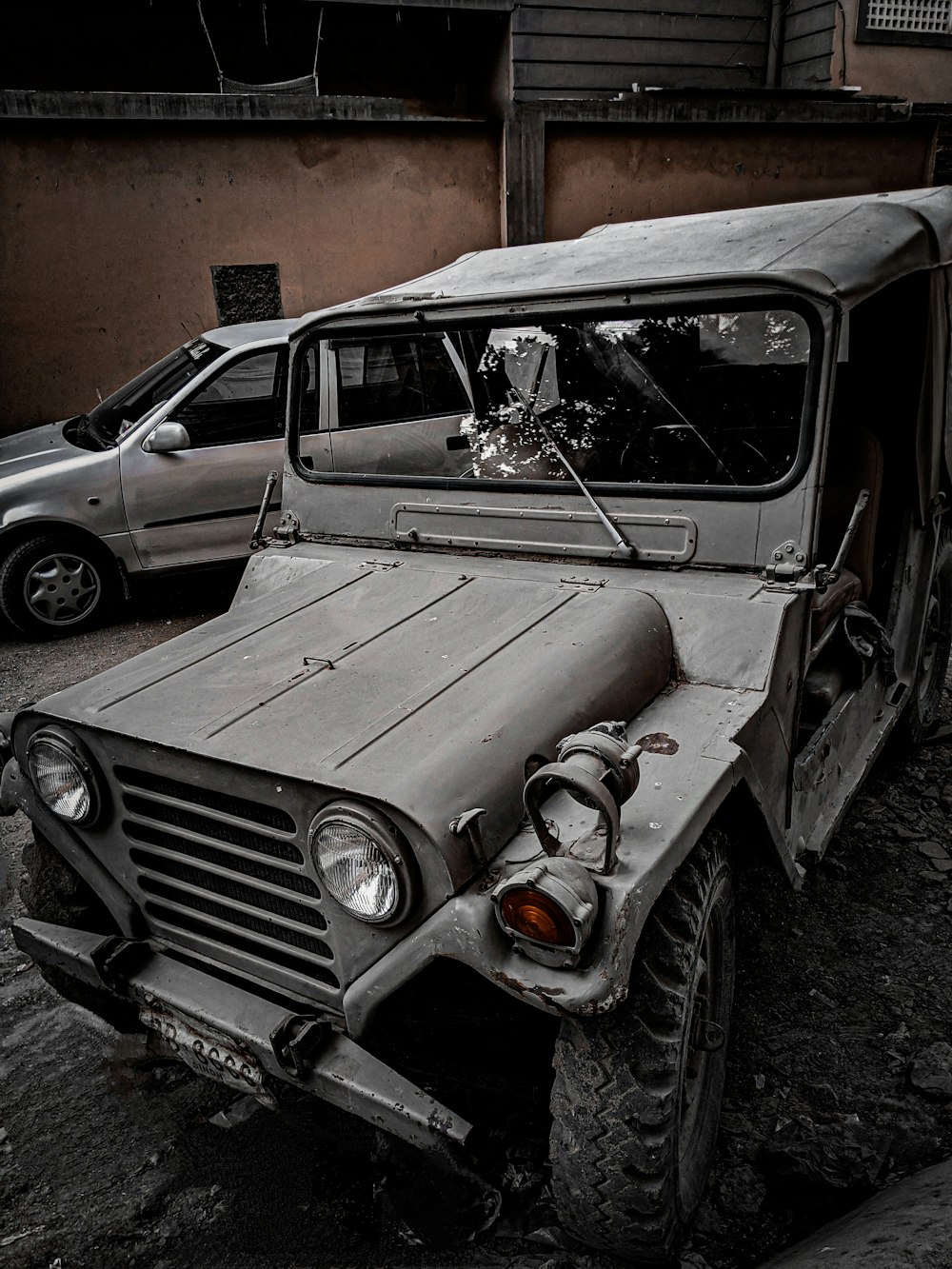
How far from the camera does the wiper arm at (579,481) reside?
279cm

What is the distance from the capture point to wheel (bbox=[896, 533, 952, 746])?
420 cm

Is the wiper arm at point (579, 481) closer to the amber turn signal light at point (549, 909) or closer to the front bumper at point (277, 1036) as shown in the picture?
the amber turn signal light at point (549, 909)

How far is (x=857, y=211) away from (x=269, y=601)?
7.50 feet

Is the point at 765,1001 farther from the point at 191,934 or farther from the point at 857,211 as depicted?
the point at 857,211

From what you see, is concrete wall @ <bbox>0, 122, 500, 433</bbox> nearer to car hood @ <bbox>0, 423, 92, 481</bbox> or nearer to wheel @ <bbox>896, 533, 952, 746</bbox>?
car hood @ <bbox>0, 423, 92, 481</bbox>

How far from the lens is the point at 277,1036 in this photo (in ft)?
6.49

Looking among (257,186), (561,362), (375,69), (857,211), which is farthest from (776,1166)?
(375,69)

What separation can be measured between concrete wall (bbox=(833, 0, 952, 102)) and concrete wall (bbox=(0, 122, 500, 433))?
4183 mm

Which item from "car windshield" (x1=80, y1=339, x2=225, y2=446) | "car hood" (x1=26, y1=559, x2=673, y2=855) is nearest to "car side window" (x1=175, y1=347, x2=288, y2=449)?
"car windshield" (x1=80, y1=339, x2=225, y2=446)

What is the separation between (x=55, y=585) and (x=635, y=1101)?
5.49 m

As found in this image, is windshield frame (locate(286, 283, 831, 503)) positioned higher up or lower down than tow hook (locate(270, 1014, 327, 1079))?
higher up

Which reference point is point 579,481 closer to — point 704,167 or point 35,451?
point 35,451

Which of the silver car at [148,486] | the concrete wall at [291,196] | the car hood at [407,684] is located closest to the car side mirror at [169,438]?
the silver car at [148,486]

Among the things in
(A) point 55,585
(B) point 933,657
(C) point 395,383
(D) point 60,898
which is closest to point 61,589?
(A) point 55,585
